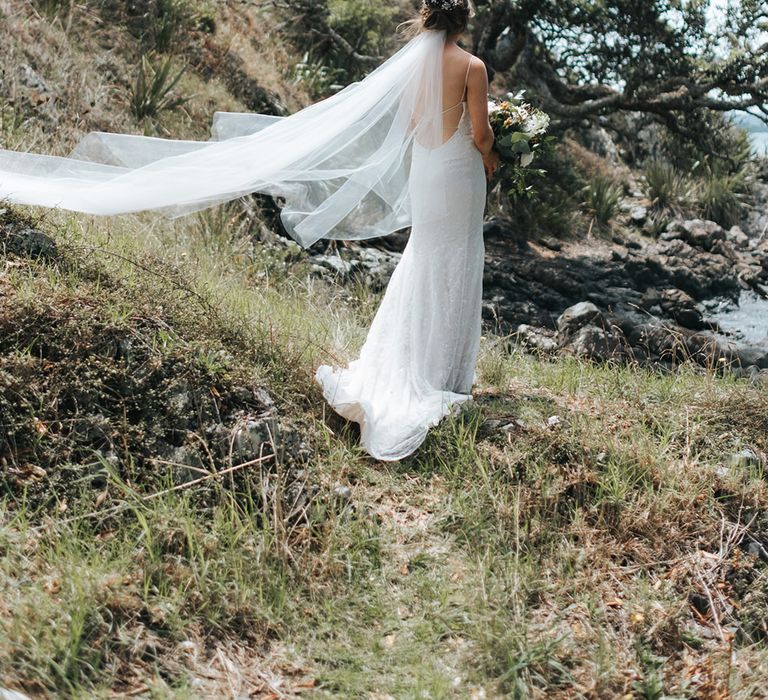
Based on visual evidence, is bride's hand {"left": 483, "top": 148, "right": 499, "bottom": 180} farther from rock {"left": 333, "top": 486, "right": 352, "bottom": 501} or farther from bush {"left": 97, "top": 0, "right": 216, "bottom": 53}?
bush {"left": 97, "top": 0, "right": 216, "bottom": 53}

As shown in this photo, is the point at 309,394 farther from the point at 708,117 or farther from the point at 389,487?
the point at 708,117

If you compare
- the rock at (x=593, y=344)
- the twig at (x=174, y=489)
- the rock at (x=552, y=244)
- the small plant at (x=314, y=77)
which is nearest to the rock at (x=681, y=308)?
the rock at (x=552, y=244)

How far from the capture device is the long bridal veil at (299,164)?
18.5ft

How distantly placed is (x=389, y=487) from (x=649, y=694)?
5.93ft

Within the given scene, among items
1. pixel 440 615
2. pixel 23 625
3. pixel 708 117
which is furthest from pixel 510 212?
pixel 23 625

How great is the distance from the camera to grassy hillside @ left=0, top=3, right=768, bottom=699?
11.9ft

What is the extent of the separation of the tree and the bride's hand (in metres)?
8.24

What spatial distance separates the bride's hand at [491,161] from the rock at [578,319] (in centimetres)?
438

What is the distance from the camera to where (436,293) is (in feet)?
18.9

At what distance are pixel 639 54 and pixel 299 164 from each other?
9.15 m

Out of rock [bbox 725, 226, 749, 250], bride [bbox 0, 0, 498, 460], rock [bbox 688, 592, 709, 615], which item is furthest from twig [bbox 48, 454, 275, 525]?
rock [bbox 725, 226, 749, 250]

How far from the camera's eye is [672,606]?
412cm

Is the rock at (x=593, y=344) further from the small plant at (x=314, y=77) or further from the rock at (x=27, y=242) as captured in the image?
the small plant at (x=314, y=77)

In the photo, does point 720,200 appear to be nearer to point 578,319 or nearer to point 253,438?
→ point 578,319
